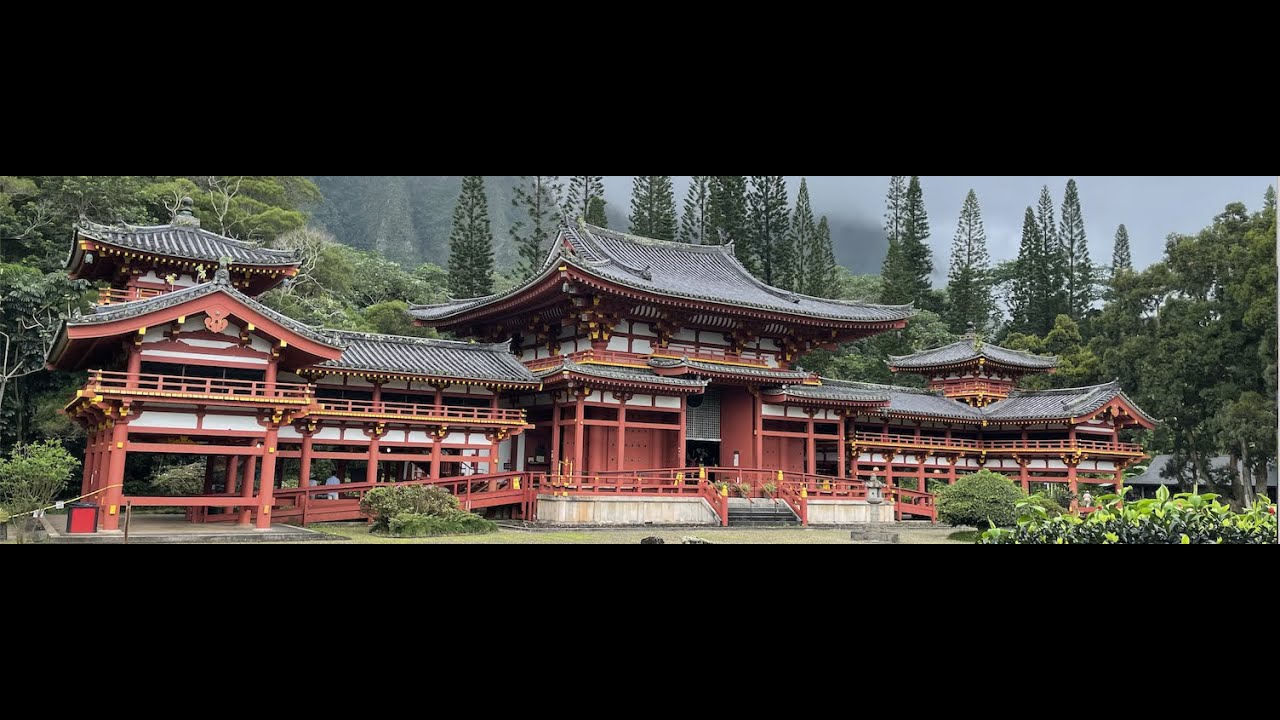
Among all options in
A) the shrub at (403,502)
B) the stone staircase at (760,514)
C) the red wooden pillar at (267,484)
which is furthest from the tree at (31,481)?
the stone staircase at (760,514)

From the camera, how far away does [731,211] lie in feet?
169

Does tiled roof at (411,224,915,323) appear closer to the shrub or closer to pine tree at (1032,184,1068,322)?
the shrub

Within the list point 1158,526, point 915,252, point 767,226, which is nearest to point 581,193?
point 767,226

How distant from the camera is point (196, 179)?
4356cm

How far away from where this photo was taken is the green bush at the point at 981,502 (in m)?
23.4

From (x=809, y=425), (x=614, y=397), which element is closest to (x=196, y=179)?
(x=614, y=397)

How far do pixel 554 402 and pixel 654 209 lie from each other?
27.6m

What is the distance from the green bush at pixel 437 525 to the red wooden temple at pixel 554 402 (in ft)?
8.08

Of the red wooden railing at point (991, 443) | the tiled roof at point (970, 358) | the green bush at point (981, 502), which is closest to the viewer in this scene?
the green bush at point (981, 502)

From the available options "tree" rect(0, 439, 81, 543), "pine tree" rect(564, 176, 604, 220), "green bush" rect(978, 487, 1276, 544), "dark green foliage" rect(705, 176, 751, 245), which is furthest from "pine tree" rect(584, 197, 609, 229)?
"green bush" rect(978, 487, 1276, 544)

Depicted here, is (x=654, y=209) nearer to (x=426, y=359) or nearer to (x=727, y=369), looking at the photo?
(x=727, y=369)

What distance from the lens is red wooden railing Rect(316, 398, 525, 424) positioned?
2225 centimetres

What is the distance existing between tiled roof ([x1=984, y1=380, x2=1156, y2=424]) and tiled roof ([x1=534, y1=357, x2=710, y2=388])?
47.6 feet

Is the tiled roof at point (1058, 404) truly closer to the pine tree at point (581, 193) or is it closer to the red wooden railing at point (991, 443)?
the red wooden railing at point (991, 443)
